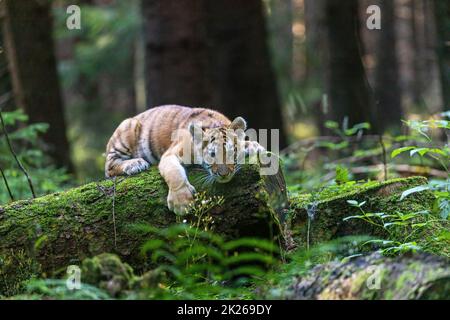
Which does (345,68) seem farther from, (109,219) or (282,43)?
(282,43)

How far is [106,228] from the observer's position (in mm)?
6062

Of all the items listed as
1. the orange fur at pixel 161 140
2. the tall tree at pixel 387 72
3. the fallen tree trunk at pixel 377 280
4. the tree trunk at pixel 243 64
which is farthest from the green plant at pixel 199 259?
the tall tree at pixel 387 72

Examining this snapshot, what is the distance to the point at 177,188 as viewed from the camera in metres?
6.09

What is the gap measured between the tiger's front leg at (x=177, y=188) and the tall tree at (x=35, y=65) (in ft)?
23.1

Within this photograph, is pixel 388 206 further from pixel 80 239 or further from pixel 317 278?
pixel 80 239

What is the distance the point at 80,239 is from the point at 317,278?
2.23 metres

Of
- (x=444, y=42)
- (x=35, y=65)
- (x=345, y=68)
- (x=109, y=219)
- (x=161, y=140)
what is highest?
(x=444, y=42)

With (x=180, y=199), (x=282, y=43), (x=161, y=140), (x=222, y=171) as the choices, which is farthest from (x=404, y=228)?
(x=282, y=43)

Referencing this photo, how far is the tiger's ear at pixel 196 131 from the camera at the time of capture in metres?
6.79

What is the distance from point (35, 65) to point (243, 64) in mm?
4268

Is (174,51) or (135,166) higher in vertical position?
(174,51)

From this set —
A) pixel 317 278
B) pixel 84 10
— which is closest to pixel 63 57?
pixel 84 10

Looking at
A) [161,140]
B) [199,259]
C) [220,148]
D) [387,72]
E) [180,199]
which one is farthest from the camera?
[387,72]

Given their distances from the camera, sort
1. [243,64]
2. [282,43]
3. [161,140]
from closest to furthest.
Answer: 1. [161,140]
2. [243,64]
3. [282,43]
